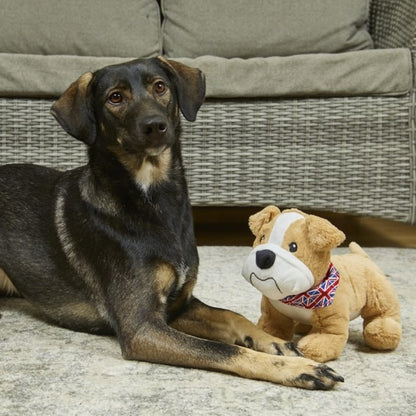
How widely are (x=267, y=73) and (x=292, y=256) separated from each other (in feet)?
4.61

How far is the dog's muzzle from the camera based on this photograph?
1770 mm

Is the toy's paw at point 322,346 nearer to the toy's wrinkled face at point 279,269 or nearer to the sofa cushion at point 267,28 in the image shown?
the toy's wrinkled face at point 279,269

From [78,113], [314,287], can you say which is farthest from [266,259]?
[78,113]

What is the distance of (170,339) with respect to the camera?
1.81m

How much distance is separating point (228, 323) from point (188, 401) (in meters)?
0.45

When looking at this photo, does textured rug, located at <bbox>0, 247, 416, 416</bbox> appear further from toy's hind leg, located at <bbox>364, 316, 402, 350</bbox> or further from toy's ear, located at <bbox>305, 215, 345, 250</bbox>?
toy's ear, located at <bbox>305, 215, 345, 250</bbox>

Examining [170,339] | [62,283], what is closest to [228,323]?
[170,339]

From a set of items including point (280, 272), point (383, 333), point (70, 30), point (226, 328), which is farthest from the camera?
point (70, 30)

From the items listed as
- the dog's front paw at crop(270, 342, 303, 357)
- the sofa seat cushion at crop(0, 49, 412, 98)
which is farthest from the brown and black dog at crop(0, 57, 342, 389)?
the sofa seat cushion at crop(0, 49, 412, 98)

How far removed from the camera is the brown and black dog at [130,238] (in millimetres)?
1852

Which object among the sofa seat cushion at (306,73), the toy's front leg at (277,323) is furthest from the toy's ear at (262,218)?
the sofa seat cushion at (306,73)

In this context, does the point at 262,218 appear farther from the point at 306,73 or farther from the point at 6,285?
the point at 306,73

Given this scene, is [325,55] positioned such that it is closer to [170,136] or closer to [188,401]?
[170,136]

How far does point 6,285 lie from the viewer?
2430 millimetres
